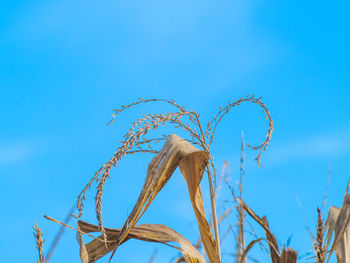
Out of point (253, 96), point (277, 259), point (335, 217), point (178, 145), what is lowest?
point (277, 259)

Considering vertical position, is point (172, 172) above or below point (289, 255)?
above

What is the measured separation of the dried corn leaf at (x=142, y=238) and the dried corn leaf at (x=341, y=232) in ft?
2.16

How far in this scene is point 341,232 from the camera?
7.53 ft

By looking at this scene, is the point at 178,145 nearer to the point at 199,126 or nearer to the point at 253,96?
the point at 199,126

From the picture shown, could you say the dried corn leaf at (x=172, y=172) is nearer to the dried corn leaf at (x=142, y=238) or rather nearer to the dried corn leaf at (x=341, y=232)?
the dried corn leaf at (x=142, y=238)

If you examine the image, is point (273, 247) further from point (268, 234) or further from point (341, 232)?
point (341, 232)

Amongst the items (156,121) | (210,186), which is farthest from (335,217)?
(156,121)

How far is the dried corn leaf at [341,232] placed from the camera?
2297mm

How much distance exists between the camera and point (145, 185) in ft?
7.33

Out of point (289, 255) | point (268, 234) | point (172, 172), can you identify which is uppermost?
point (172, 172)

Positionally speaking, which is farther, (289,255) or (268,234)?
(268,234)

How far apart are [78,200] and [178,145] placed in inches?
20.7

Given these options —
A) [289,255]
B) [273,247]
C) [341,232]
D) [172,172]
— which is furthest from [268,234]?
[172,172]

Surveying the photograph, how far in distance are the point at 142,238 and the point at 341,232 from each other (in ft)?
3.20
